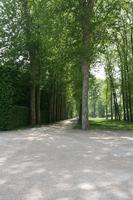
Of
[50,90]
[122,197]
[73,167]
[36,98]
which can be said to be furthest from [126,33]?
[122,197]

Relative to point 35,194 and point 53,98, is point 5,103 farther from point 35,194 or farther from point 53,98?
point 35,194

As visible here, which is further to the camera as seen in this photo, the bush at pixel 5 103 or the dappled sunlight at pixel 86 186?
the bush at pixel 5 103

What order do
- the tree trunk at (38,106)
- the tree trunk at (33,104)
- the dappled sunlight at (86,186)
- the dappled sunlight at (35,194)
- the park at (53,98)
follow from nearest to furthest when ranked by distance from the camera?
the dappled sunlight at (35,194), the dappled sunlight at (86,186), the park at (53,98), the tree trunk at (33,104), the tree trunk at (38,106)

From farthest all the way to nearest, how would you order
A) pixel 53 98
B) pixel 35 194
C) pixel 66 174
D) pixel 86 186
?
pixel 53 98 → pixel 66 174 → pixel 86 186 → pixel 35 194

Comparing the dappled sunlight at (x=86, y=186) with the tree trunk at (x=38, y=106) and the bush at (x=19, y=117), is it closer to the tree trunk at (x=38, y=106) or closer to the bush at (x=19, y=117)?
the bush at (x=19, y=117)

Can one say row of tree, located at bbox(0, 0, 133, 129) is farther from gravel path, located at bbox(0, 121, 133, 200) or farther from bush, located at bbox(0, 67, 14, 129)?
gravel path, located at bbox(0, 121, 133, 200)

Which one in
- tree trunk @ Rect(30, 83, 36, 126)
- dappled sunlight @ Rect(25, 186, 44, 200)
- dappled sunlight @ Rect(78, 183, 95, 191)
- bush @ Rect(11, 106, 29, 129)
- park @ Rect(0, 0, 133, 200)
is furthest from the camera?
tree trunk @ Rect(30, 83, 36, 126)

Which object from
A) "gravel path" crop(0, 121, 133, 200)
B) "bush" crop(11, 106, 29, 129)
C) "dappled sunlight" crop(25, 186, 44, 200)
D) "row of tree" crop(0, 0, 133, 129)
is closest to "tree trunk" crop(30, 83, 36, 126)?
"row of tree" crop(0, 0, 133, 129)

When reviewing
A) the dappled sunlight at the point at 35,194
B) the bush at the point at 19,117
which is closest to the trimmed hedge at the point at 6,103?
the bush at the point at 19,117

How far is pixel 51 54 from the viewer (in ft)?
105

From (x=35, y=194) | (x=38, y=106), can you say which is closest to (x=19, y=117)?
(x=38, y=106)

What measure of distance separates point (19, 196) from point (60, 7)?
20643 millimetres

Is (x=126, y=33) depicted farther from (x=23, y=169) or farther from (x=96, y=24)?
(x=23, y=169)

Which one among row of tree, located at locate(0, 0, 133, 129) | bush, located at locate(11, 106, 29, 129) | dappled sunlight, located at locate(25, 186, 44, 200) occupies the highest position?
row of tree, located at locate(0, 0, 133, 129)
